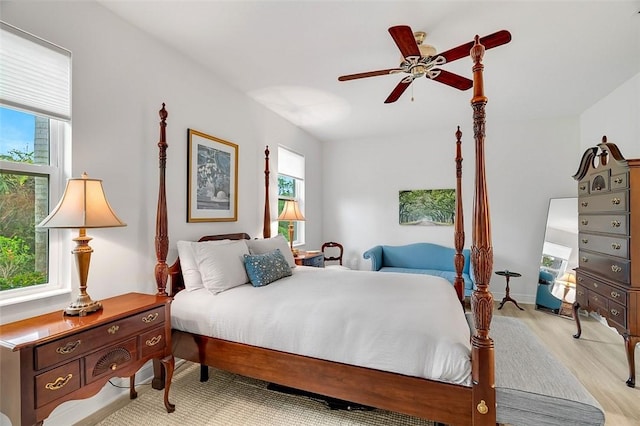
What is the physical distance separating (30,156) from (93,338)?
1167 millimetres

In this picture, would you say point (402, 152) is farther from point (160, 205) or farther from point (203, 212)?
point (160, 205)

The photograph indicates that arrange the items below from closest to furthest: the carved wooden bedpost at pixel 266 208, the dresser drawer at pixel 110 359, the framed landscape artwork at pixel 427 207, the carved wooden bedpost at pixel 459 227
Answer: the dresser drawer at pixel 110 359
the carved wooden bedpost at pixel 459 227
the carved wooden bedpost at pixel 266 208
the framed landscape artwork at pixel 427 207

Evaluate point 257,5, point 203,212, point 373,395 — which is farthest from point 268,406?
point 257,5

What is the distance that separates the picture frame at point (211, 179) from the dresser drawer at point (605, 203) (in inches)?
138

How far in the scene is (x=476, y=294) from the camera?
154 cm

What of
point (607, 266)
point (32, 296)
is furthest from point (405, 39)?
point (32, 296)

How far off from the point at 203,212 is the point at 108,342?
1.56 meters

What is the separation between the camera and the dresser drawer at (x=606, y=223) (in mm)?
2471

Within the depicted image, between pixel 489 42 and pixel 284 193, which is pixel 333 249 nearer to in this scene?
pixel 284 193

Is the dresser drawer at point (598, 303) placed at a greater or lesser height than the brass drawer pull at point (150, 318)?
lesser

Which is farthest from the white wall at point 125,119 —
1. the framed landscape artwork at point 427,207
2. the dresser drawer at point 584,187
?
the dresser drawer at point 584,187

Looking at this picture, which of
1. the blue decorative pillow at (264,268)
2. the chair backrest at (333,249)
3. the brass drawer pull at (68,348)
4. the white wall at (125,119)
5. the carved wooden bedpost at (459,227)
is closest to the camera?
Result: the brass drawer pull at (68,348)

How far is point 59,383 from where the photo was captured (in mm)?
1467

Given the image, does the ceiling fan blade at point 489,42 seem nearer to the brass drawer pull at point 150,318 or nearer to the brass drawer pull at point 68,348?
the brass drawer pull at point 150,318
